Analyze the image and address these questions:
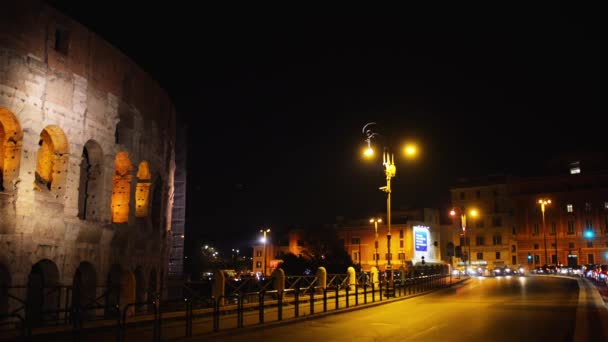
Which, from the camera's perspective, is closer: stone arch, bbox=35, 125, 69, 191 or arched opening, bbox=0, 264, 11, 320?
arched opening, bbox=0, 264, 11, 320

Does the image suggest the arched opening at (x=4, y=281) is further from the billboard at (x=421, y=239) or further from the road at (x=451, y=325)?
the billboard at (x=421, y=239)

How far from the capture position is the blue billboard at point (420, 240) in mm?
95375

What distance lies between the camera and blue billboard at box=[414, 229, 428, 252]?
313 ft

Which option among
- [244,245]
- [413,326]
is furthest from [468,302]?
[244,245]

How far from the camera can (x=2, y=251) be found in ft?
57.9

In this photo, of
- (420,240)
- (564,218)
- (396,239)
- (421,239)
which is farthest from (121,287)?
(564,218)

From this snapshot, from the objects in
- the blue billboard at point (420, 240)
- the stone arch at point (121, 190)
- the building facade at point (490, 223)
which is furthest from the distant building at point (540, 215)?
the stone arch at point (121, 190)

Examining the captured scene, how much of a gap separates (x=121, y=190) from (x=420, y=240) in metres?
76.8

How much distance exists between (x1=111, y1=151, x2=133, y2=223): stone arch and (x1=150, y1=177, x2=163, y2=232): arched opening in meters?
4.31

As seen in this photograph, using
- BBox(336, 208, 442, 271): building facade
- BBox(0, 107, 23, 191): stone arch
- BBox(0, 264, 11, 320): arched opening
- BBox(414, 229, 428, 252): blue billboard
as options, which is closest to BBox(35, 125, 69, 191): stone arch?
BBox(0, 107, 23, 191): stone arch

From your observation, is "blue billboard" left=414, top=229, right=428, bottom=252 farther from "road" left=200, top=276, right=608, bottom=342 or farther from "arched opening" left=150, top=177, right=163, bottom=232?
"road" left=200, top=276, right=608, bottom=342

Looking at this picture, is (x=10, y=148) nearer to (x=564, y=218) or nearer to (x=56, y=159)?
(x=56, y=159)

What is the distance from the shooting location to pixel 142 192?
27.9 m

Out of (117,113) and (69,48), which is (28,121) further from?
(117,113)
